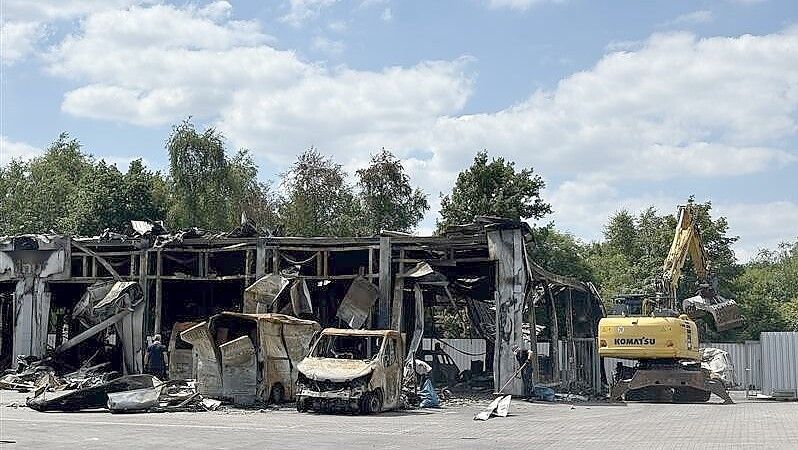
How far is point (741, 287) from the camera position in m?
61.5

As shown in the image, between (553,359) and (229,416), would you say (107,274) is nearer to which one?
(229,416)

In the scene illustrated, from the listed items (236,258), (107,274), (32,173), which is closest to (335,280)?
(236,258)

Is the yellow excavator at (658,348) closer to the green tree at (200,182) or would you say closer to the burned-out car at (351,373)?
the burned-out car at (351,373)

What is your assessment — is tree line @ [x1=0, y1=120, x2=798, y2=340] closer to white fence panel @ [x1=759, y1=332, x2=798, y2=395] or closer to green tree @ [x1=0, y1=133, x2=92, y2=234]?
green tree @ [x1=0, y1=133, x2=92, y2=234]

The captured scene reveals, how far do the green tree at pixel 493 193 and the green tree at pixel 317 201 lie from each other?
666 centimetres

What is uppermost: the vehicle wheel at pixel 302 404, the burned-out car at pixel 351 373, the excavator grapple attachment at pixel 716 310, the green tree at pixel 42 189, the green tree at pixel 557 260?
the green tree at pixel 42 189

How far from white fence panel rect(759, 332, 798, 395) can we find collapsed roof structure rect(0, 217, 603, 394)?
22.2 feet

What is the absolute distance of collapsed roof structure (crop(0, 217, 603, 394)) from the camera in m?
30.0

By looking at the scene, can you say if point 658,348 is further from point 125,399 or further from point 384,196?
point 384,196

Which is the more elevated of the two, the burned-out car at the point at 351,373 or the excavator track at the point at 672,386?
the burned-out car at the point at 351,373

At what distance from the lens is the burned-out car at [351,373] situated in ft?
73.9

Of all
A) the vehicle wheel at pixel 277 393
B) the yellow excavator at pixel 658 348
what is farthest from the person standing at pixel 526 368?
the vehicle wheel at pixel 277 393

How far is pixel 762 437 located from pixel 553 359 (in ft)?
64.0

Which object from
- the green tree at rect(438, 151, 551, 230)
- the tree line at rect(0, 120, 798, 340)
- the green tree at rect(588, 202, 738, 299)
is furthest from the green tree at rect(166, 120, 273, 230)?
the green tree at rect(588, 202, 738, 299)
